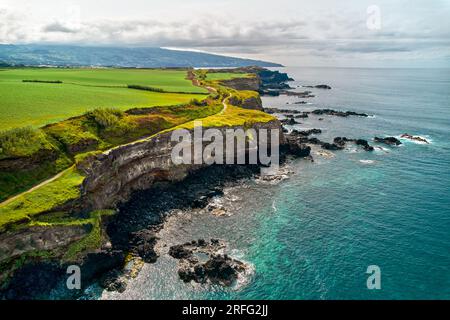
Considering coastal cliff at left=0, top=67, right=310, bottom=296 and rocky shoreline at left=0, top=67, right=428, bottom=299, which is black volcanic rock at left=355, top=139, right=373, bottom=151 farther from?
rocky shoreline at left=0, top=67, right=428, bottom=299

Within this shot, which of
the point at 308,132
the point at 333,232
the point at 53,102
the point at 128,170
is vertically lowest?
the point at 333,232

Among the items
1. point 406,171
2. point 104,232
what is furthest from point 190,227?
point 406,171

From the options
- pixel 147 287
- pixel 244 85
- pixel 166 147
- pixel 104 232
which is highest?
pixel 244 85

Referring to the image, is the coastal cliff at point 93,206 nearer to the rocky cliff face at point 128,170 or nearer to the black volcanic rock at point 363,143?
the rocky cliff face at point 128,170

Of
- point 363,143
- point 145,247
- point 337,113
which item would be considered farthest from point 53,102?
point 337,113

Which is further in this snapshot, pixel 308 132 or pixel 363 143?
pixel 308 132

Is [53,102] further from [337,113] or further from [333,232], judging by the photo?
[337,113]

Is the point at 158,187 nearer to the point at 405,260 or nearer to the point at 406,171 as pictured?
the point at 405,260

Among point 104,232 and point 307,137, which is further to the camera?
point 307,137
